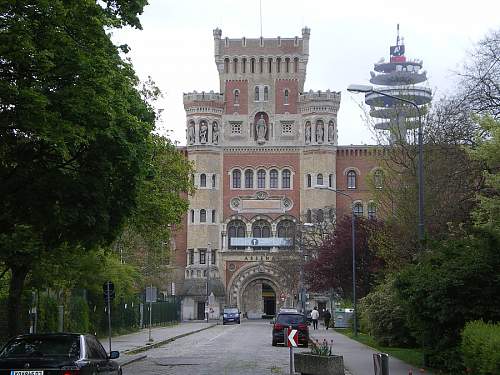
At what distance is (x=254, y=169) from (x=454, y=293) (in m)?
74.9

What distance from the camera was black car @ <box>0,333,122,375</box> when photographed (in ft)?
45.7

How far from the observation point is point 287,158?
313ft

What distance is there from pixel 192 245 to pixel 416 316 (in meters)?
72.0

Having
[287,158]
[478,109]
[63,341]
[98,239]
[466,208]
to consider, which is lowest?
[63,341]

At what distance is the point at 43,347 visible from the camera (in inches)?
588

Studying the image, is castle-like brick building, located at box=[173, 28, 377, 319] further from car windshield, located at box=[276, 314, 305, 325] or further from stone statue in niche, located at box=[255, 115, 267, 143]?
car windshield, located at box=[276, 314, 305, 325]

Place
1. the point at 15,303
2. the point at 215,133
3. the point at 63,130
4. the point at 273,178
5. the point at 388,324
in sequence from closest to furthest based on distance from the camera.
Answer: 1. the point at 63,130
2. the point at 15,303
3. the point at 388,324
4. the point at 273,178
5. the point at 215,133

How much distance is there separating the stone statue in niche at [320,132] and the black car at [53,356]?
79643mm

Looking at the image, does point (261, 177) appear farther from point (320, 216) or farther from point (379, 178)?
point (379, 178)

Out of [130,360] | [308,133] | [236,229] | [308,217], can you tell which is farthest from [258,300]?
[130,360]

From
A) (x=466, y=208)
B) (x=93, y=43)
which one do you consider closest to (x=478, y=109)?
(x=466, y=208)

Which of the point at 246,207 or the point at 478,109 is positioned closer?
the point at 478,109

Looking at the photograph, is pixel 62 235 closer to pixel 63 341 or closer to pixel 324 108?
pixel 63 341

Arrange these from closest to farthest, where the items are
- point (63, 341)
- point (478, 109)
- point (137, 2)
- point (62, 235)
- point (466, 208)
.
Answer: point (63, 341) → point (137, 2) → point (62, 235) → point (478, 109) → point (466, 208)
